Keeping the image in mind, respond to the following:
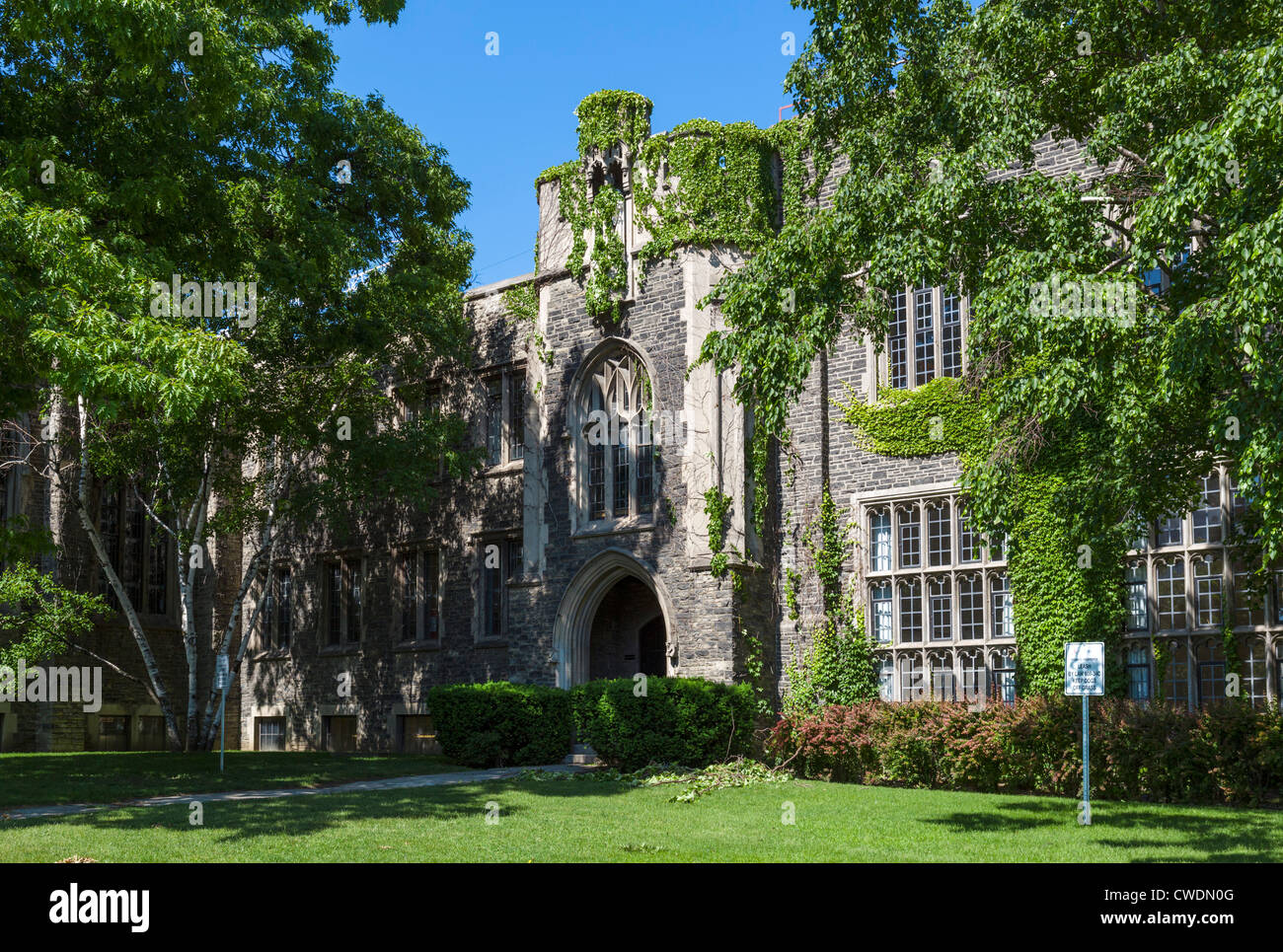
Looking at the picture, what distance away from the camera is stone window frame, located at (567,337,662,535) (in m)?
20.4

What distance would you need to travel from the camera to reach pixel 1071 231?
1133 cm

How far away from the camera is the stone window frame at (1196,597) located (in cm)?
1497

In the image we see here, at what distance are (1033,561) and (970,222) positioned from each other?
6.35 meters

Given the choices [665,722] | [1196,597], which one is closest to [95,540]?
[665,722]

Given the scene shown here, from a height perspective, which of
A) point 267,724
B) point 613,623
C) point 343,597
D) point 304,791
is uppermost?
point 343,597

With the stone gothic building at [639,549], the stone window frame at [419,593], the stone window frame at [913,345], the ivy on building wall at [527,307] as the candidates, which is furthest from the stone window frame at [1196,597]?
the stone window frame at [419,593]

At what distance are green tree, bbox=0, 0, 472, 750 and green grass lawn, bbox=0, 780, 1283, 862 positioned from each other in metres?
3.91

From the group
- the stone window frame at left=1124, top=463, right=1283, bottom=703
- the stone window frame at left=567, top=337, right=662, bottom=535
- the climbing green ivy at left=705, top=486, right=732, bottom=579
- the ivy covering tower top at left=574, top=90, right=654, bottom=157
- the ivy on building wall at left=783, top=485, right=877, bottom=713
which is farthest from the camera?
the ivy covering tower top at left=574, top=90, right=654, bottom=157

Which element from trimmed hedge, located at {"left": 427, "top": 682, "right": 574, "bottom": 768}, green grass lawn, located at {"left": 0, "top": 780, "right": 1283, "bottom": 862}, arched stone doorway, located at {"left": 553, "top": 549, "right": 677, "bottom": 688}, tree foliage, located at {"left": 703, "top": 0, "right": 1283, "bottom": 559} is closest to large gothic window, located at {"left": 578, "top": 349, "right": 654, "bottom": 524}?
arched stone doorway, located at {"left": 553, "top": 549, "right": 677, "bottom": 688}

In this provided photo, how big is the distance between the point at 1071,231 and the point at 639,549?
404 inches

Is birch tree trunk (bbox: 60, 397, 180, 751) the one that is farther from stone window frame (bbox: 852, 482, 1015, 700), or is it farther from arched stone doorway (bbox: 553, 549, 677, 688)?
stone window frame (bbox: 852, 482, 1015, 700)

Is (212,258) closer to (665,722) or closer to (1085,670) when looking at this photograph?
(665,722)

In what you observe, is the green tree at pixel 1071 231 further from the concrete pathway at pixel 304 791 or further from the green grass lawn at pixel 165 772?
the green grass lawn at pixel 165 772

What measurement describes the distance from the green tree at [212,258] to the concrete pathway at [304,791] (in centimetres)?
435
